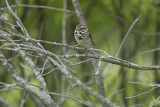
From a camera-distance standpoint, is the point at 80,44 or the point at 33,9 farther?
the point at 33,9

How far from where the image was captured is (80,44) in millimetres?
5777

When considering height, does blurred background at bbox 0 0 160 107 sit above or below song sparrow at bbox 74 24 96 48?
above

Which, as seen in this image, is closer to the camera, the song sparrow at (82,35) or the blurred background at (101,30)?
the song sparrow at (82,35)

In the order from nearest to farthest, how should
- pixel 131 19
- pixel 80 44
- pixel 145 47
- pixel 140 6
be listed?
pixel 80 44 → pixel 140 6 → pixel 131 19 → pixel 145 47

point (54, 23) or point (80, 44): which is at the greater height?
A: point (54, 23)

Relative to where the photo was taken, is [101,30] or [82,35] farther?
[101,30]

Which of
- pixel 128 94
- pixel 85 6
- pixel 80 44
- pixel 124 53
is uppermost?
pixel 85 6

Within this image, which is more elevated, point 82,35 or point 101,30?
point 101,30

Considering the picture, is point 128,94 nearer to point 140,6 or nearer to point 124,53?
point 124,53

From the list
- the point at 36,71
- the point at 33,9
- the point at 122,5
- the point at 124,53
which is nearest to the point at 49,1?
the point at 33,9

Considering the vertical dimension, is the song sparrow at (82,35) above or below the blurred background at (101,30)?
below

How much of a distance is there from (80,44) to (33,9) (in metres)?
3.27

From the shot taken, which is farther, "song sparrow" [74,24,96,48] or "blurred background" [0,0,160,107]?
"blurred background" [0,0,160,107]

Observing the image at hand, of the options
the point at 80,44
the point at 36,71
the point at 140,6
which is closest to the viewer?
the point at 36,71
